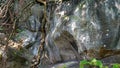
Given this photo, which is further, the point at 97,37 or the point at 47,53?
the point at 47,53

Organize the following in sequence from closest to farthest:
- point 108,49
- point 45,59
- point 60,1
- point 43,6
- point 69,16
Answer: point 108,49
point 69,16
point 60,1
point 45,59
point 43,6

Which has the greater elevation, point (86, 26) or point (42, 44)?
point (86, 26)

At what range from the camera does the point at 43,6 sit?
228 inches

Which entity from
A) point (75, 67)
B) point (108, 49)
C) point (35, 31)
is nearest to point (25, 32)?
point (35, 31)

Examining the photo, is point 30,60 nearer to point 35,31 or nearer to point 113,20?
point 35,31

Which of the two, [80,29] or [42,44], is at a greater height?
[80,29]

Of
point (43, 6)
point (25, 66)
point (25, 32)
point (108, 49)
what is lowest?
point (25, 66)

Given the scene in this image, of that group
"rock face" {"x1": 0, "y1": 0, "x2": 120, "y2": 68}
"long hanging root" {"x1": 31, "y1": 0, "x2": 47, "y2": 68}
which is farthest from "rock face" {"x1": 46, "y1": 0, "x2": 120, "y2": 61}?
"long hanging root" {"x1": 31, "y1": 0, "x2": 47, "y2": 68}

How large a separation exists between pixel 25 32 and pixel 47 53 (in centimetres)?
100

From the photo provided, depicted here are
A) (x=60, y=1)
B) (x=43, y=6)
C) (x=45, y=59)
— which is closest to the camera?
(x=60, y=1)

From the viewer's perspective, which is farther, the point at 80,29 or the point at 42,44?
the point at 42,44

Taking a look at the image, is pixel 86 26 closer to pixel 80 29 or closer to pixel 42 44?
pixel 80 29

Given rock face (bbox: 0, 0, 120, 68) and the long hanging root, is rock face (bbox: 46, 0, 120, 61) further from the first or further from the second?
the long hanging root

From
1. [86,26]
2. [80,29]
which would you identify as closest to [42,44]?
[80,29]
